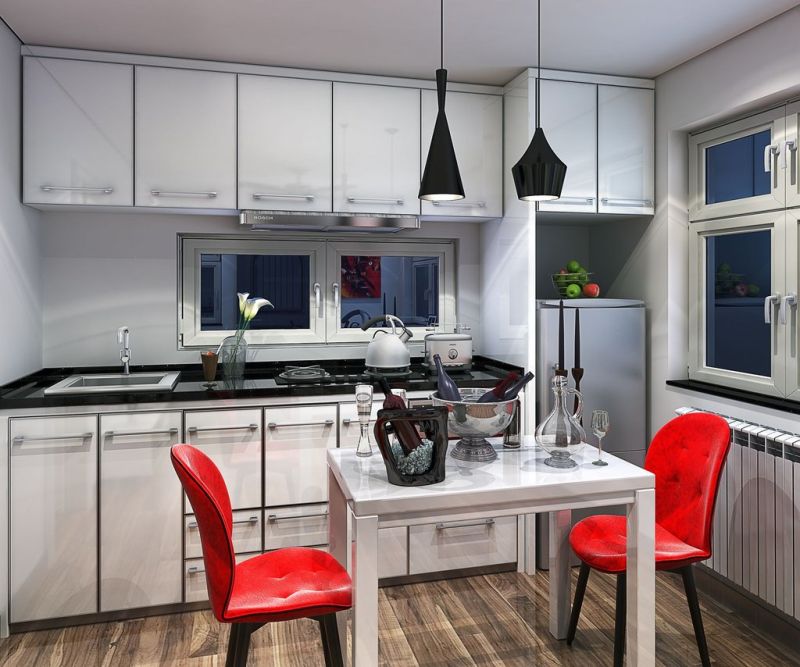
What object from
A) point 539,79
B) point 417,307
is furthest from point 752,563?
point 539,79

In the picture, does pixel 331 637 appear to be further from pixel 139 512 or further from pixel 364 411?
pixel 139 512

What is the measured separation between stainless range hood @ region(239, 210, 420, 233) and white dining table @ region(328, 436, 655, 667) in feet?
4.77

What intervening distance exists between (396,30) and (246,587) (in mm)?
2308

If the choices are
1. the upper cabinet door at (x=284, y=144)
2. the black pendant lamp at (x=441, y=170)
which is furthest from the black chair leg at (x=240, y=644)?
the upper cabinet door at (x=284, y=144)

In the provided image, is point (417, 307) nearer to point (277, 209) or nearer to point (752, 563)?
point (277, 209)

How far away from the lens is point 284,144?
331 centimetres

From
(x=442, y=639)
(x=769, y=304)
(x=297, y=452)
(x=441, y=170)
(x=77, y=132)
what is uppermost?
(x=77, y=132)

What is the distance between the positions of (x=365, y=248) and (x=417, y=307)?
47cm

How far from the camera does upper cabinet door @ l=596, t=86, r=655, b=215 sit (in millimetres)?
3467

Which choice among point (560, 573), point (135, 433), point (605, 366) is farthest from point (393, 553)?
point (605, 366)

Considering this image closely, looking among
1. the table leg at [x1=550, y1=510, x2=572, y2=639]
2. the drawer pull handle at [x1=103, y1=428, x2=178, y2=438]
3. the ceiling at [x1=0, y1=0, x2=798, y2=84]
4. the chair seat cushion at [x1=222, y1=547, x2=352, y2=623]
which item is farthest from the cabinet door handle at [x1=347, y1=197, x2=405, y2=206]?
the chair seat cushion at [x1=222, y1=547, x2=352, y2=623]

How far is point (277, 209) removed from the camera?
331 cm

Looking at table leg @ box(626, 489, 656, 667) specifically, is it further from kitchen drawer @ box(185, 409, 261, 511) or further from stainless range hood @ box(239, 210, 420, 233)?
stainless range hood @ box(239, 210, 420, 233)

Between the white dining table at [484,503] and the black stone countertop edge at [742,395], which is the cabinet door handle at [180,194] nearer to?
the white dining table at [484,503]
